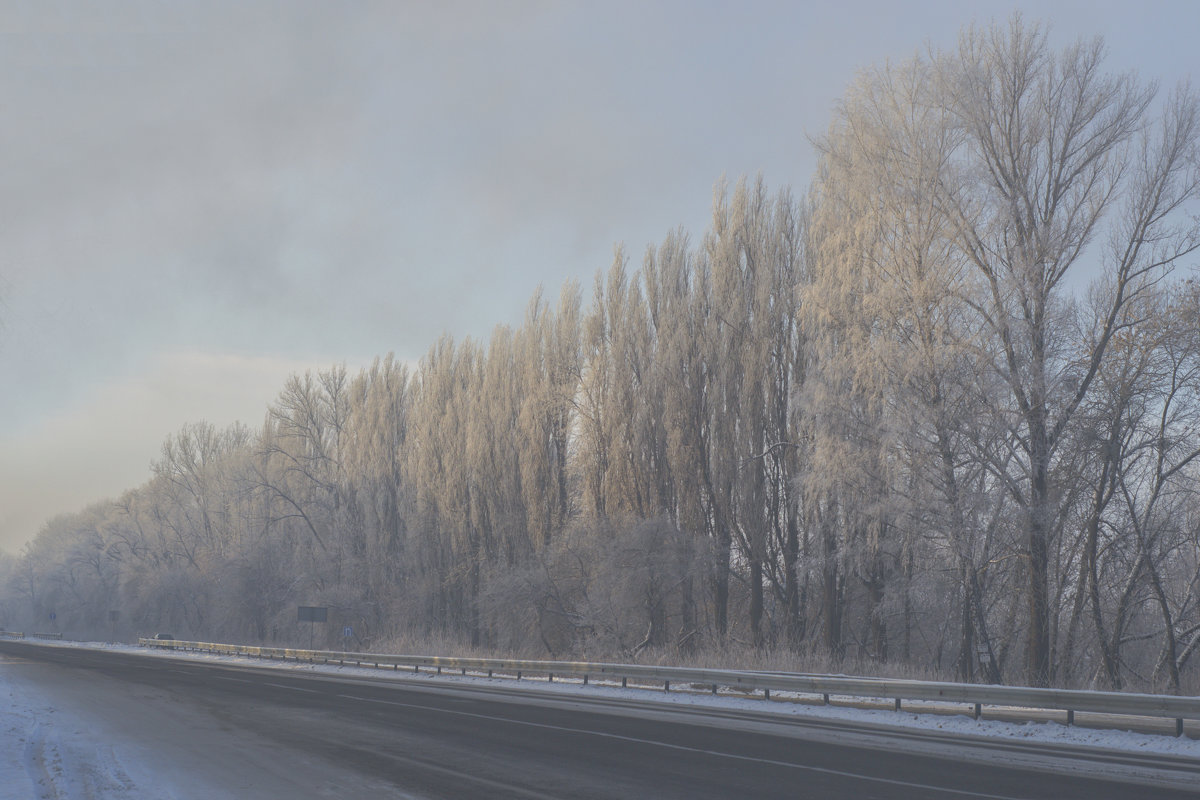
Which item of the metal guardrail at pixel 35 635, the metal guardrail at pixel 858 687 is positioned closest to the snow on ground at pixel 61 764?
the metal guardrail at pixel 858 687

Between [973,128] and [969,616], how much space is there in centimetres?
1228

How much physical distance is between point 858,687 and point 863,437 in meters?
6.58

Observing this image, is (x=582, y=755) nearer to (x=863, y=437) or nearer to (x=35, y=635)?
(x=863, y=437)

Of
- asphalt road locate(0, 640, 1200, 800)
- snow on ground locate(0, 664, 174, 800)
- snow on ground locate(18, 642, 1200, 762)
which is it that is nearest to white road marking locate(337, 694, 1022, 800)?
asphalt road locate(0, 640, 1200, 800)

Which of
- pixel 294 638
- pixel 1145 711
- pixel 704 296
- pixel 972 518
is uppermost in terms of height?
pixel 704 296

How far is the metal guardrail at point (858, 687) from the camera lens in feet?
40.3

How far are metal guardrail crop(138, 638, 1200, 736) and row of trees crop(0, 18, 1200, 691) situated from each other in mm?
2381

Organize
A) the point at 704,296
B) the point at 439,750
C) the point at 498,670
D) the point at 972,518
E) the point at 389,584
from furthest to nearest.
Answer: the point at 389,584 → the point at 704,296 → the point at 498,670 → the point at 972,518 → the point at 439,750

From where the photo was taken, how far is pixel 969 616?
21.5 metres

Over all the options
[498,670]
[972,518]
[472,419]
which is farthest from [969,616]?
[472,419]

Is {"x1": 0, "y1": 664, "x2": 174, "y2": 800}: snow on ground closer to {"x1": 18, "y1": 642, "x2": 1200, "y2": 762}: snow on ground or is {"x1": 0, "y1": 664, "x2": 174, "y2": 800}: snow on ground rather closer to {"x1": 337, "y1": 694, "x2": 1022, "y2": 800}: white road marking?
{"x1": 18, "y1": 642, "x2": 1200, "y2": 762}: snow on ground

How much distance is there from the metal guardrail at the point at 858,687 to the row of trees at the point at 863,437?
2.38m

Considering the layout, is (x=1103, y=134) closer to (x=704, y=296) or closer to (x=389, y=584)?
(x=704, y=296)

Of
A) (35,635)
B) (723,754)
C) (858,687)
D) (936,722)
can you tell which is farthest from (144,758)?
(35,635)
